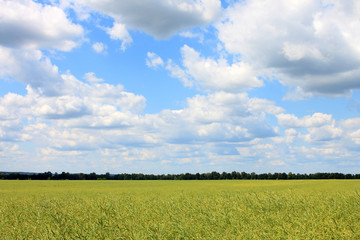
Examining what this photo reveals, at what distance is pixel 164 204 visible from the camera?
15.8 m

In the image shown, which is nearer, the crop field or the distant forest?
the crop field

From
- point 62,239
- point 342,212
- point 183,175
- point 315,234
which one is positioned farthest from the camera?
point 183,175

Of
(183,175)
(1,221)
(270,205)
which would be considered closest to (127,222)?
(1,221)

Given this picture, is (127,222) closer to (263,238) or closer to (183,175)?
(263,238)

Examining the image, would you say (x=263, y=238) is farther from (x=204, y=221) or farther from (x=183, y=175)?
(x=183, y=175)

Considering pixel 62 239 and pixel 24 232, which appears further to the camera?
pixel 24 232

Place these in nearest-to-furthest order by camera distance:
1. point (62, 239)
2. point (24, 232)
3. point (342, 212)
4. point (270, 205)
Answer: point (62, 239)
point (24, 232)
point (342, 212)
point (270, 205)

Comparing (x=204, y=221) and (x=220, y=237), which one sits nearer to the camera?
(x=220, y=237)

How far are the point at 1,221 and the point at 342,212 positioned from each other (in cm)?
1491

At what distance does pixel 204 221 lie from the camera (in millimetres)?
11305

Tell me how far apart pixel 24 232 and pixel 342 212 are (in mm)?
Result: 12872

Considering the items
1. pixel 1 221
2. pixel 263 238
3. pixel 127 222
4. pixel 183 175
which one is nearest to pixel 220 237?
pixel 263 238

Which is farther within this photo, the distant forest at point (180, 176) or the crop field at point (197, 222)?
the distant forest at point (180, 176)

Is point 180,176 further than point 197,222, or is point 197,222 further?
point 180,176
